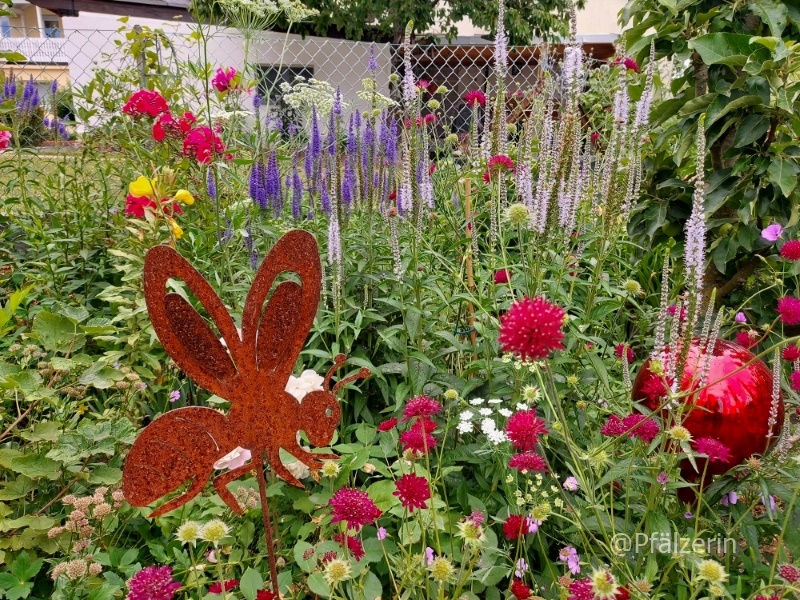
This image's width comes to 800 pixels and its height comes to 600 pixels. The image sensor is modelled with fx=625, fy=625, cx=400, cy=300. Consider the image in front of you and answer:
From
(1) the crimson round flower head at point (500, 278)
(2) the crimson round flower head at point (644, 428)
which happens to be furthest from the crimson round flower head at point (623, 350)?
(1) the crimson round flower head at point (500, 278)

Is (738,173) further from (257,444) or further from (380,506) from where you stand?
(257,444)

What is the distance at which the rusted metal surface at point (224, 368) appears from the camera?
3.23 ft

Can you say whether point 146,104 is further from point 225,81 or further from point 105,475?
point 105,475

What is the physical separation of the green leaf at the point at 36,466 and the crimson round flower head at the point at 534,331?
113 cm

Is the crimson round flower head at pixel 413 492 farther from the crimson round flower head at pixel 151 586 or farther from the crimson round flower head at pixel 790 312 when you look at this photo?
the crimson round flower head at pixel 790 312

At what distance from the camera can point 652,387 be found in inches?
48.0

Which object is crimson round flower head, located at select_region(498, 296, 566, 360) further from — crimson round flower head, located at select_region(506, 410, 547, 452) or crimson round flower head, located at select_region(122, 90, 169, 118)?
crimson round flower head, located at select_region(122, 90, 169, 118)

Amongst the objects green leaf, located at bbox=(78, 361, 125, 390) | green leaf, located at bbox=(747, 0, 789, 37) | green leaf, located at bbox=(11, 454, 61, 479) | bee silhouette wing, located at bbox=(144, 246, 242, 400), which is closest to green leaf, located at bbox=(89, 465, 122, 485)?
green leaf, located at bbox=(11, 454, 61, 479)

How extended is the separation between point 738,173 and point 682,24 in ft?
1.89

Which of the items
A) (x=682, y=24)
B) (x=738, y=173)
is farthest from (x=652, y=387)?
(x=682, y=24)

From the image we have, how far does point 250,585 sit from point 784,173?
2.03 metres

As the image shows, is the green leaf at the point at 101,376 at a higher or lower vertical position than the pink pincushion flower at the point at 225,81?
lower

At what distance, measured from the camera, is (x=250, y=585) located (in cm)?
114

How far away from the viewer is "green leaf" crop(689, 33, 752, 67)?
2006 mm
